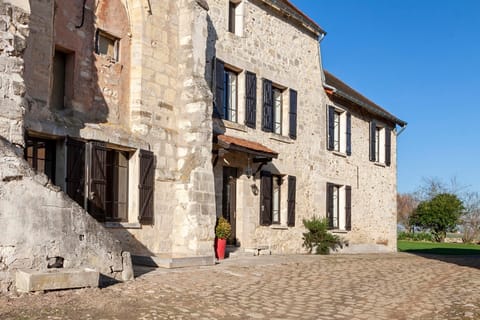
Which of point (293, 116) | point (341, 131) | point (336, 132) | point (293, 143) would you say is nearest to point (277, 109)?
point (293, 116)

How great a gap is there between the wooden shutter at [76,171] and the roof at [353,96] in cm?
1007

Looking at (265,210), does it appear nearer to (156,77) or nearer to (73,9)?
(156,77)

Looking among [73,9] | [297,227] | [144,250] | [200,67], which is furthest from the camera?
[297,227]

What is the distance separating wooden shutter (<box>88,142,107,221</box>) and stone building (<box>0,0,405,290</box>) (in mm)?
26

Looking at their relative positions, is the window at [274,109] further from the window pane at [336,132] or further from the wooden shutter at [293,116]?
the window pane at [336,132]

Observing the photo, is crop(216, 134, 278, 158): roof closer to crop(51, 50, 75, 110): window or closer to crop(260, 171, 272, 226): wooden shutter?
crop(260, 171, 272, 226): wooden shutter

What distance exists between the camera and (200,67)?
12.3 m

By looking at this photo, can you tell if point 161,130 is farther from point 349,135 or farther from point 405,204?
point 405,204

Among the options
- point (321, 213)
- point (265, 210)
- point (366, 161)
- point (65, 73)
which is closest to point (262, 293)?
point (65, 73)

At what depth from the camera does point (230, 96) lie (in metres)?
14.7

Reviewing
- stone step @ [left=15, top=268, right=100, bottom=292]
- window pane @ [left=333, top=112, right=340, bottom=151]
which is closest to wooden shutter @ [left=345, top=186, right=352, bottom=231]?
window pane @ [left=333, top=112, right=340, bottom=151]

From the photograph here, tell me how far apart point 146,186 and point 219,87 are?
3.68 metres

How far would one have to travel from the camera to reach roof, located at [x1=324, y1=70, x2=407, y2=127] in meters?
18.8

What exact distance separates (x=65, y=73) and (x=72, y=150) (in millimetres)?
1579
